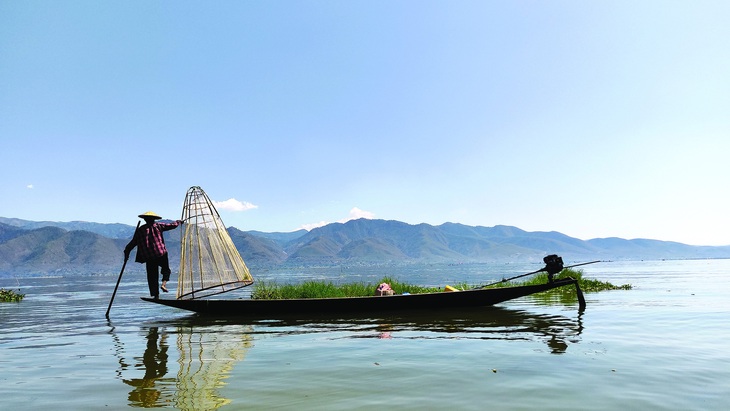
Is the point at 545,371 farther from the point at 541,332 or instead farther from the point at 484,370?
the point at 541,332

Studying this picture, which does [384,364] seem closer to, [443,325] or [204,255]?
[443,325]

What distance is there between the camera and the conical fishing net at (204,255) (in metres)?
18.0

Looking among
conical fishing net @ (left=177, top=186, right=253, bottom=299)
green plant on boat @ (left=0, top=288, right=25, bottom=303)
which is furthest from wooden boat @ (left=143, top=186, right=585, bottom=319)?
green plant on boat @ (left=0, top=288, right=25, bottom=303)

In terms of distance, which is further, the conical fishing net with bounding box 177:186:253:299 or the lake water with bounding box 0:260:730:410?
the conical fishing net with bounding box 177:186:253:299

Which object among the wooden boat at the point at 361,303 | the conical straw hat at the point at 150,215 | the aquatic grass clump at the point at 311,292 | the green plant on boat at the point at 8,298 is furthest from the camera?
the green plant on boat at the point at 8,298

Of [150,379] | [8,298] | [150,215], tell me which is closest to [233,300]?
[150,215]

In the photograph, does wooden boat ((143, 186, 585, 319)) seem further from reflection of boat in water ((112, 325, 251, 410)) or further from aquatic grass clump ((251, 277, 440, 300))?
reflection of boat in water ((112, 325, 251, 410))

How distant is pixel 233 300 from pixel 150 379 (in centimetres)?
983

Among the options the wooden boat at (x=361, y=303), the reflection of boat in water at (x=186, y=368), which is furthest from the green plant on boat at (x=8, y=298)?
the reflection of boat in water at (x=186, y=368)

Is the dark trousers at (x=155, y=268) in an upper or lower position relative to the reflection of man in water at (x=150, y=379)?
upper

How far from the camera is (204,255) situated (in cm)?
1823

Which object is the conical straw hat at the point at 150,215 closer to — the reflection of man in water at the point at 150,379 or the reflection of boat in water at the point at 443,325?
the reflection of boat in water at the point at 443,325

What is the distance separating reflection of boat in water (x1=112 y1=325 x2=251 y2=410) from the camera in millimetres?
6695

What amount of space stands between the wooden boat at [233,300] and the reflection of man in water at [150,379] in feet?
18.4
